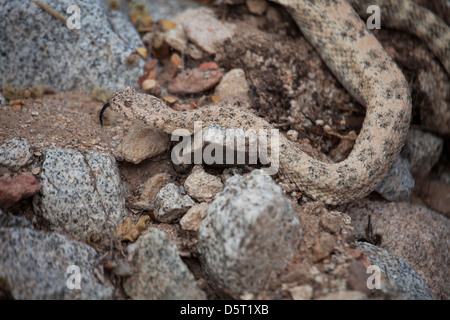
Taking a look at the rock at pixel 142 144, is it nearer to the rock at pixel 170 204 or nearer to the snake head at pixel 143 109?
the snake head at pixel 143 109

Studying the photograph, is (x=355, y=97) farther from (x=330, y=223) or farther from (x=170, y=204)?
(x=170, y=204)

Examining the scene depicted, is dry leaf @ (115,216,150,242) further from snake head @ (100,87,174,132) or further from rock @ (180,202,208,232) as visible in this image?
snake head @ (100,87,174,132)

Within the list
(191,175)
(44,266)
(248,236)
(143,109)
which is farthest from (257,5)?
(44,266)

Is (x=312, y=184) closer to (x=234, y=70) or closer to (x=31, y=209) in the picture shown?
(x=234, y=70)

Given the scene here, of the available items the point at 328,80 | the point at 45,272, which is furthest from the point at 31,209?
the point at 328,80
